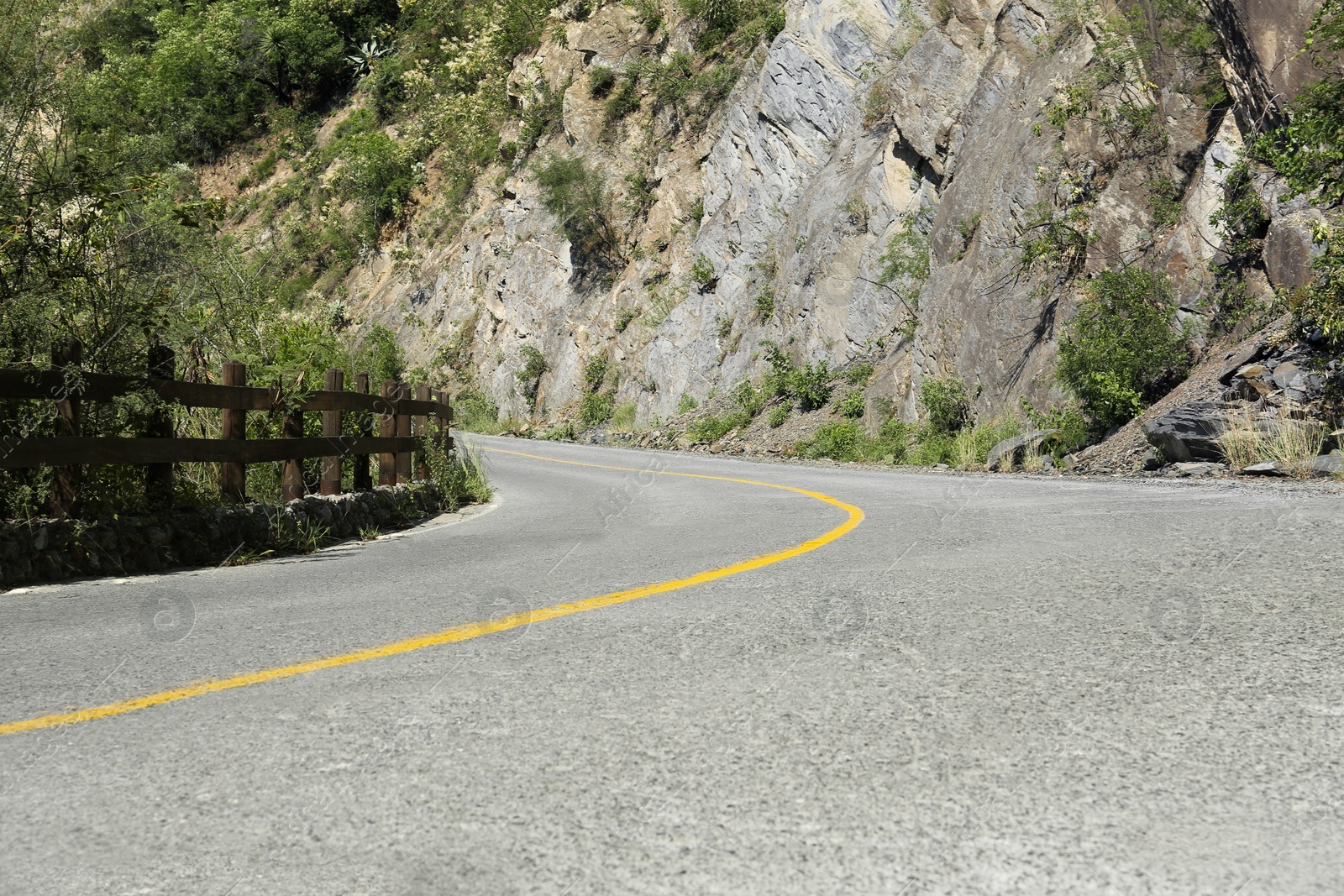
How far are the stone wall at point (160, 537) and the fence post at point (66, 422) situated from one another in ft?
0.61

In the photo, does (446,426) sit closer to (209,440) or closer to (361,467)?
(361,467)

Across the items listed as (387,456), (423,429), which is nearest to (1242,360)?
(423,429)

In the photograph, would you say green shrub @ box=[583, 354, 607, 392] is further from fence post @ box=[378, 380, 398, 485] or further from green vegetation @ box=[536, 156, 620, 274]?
fence post @ box=[378, 380, 398, 485]

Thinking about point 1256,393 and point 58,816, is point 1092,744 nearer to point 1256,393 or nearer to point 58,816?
point 58,816

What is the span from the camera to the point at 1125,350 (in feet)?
57.2

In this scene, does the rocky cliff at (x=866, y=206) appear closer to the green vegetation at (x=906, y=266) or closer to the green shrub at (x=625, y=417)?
the green vegetation at (x=906, y=266)

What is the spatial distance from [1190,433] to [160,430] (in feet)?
41.2

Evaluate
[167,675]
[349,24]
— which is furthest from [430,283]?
[167,675]

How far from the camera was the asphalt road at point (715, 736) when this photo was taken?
2480 mm

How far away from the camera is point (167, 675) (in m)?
4.24

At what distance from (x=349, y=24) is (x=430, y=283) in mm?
23655

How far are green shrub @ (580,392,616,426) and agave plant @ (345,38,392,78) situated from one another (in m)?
29.2

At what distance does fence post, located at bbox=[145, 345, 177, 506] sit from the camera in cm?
814

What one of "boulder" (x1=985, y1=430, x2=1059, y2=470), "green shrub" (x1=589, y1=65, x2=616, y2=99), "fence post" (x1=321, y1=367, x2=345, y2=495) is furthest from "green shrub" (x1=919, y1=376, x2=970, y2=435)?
"green shrub" (x1=589, y1=65, x2=616, y2=99)
